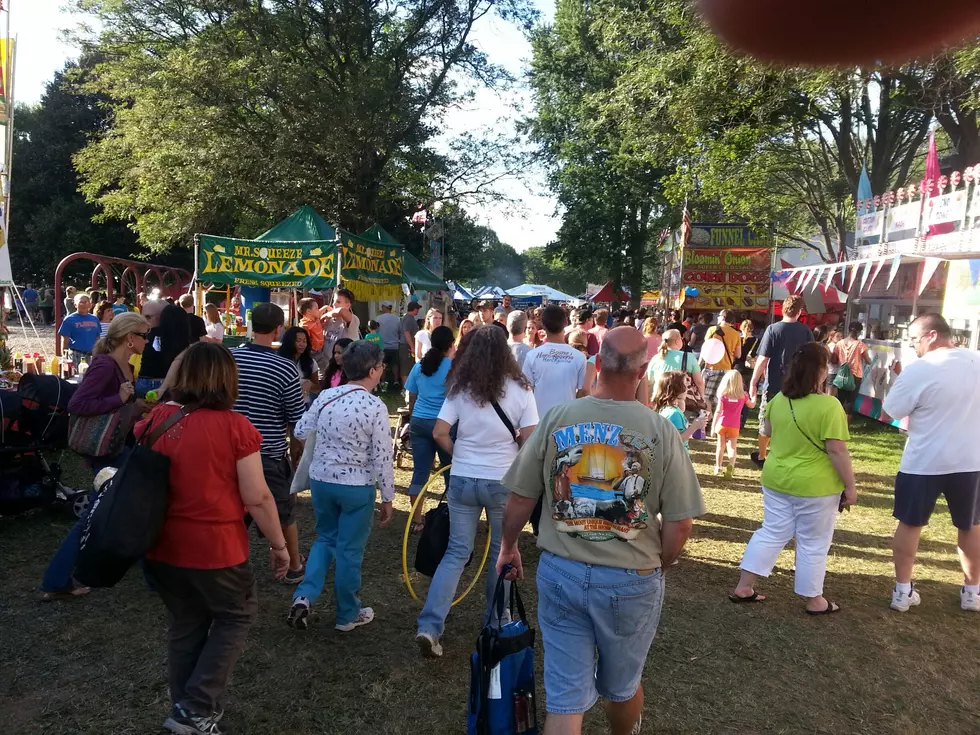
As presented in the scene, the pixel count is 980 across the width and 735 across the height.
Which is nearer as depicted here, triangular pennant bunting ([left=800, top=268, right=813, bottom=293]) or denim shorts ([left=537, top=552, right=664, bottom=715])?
denim shorts ([left=537, top=552, right=664, bottom=715])

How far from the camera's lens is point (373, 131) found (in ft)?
68.0

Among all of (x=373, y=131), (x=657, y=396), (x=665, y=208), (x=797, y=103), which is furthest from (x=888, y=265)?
(x=665, y=208)

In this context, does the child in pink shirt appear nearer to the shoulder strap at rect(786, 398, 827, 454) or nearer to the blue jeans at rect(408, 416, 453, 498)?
the shoulder strap at rect(786, 398, 827, 454)

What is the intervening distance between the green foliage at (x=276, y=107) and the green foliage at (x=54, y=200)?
9.57m

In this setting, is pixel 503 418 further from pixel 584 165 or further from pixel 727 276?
pixel 584 165

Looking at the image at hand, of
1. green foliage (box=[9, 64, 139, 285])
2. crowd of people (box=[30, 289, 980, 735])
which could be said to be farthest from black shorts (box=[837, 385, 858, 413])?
green foliage (box=[9, 64, 139, 285])

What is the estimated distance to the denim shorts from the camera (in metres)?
2.39

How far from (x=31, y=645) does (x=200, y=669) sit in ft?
5.58

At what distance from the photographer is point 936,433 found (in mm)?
4477

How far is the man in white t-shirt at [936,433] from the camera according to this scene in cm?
443

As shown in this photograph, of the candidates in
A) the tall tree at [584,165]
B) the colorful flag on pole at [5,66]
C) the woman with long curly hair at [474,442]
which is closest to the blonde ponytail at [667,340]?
the woman with long curly hair at [474,442]

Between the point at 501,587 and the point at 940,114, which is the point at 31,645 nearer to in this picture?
the point at 501,587

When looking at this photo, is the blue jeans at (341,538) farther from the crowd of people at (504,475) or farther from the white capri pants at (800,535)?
the white capri pants at (800,535)

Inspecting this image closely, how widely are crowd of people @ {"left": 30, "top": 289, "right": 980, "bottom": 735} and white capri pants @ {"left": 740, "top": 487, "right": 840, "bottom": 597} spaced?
0.04 ft
